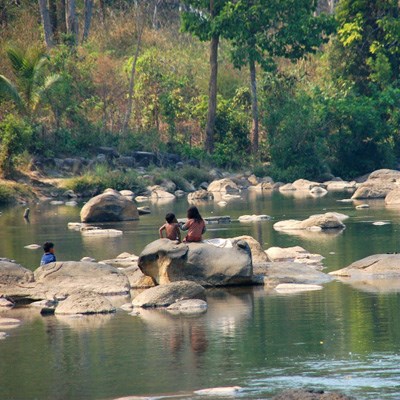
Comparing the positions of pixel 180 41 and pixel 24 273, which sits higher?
pixel 180 41

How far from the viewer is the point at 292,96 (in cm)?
5272

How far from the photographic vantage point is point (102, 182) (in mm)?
43156

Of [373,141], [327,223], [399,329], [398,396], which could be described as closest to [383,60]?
[373,141]

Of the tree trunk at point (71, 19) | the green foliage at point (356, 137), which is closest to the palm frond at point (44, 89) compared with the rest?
the tree trunk at point (71, 19)

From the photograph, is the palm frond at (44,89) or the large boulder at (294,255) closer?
the large boulder at (294,255)

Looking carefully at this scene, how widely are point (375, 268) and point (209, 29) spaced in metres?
32.4

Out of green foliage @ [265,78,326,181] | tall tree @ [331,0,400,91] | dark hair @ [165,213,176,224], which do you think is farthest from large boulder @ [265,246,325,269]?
tall tree @ [331,0,400,91]

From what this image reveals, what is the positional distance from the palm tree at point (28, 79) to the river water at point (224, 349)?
2496cm

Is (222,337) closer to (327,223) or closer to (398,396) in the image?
(398,396)

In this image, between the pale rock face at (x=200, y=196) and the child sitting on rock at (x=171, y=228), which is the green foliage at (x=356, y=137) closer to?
the pale rock face at (x=200, y=196)

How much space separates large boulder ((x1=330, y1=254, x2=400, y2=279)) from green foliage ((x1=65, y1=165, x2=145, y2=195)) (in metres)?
24.5

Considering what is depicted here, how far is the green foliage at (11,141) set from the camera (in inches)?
1642

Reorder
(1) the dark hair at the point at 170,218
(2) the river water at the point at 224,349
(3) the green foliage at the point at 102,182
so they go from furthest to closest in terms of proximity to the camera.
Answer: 1. (3) the green foliage at the point at 102,182
2. (1) the dark hair at the point at 170,218
3. (2) the river water at the point at 224,349

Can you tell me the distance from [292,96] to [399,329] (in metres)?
39.2
